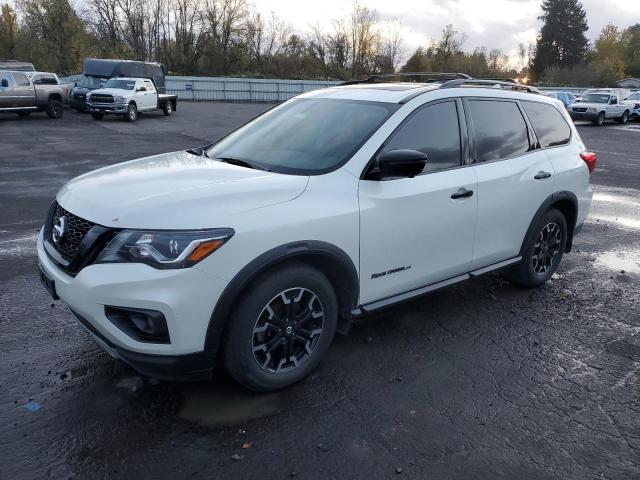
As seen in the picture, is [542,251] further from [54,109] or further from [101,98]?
[54,109]

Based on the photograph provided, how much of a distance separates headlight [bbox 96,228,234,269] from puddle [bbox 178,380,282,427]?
3.14 feet

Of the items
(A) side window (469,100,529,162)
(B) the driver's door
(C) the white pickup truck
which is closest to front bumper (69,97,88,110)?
(C) the white pickup truck

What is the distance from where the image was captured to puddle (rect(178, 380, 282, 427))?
10.4 ft

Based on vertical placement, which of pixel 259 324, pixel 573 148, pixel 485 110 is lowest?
pixel 259 324

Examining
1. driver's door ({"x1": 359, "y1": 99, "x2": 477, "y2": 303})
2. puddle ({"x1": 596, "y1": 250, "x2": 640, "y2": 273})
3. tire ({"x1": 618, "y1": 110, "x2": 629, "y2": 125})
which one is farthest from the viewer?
tire ({"x1": 618, "y1": 110, "x2": 629, "y2": 125})

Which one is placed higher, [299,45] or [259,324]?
[299,45]

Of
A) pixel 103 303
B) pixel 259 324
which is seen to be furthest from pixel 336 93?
pixel 103 303

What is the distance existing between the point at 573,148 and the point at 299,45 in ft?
209

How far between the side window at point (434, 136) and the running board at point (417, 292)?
882 mm

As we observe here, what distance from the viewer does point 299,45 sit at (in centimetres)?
6481

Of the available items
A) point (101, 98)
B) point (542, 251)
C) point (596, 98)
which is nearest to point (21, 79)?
point (101, 98)

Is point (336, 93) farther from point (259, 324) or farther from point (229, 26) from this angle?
point (229, 26)

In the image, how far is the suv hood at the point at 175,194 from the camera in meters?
2.93

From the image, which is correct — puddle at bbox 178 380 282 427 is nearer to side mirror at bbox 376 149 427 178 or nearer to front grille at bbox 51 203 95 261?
front grille at bbox 51 203 95 261
